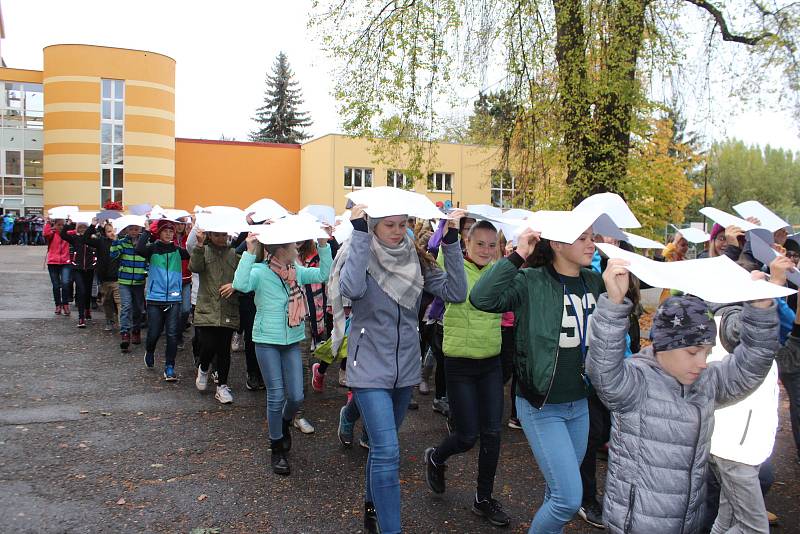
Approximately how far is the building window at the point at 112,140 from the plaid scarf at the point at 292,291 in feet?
122

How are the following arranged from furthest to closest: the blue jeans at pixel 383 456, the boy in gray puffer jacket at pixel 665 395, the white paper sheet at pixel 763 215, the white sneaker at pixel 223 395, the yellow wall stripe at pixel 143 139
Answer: the yellow wall stripe at pixel 143 139, the white sneaker at pixel 223 395, the white paper sheet at pixel 763 215, the blue jeans at pixel 383 456, the boy in gray puffer jacket at pixel 665 395

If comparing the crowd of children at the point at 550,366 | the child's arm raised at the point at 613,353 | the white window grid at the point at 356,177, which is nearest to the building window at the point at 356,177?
the white window grid at the point at 356,177

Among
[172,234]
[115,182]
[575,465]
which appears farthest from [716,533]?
[115,182]

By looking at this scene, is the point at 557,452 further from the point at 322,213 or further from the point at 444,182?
the point at 444,182

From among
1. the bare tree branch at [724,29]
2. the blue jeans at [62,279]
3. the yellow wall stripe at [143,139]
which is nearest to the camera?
the bare tree branch at [724,29]

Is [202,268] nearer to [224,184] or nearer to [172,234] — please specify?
[172,234]

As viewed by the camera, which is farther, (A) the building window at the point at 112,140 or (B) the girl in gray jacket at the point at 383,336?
(A) the building window at the point at 112,140

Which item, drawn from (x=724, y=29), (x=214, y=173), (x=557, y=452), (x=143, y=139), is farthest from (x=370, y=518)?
(x=214, y=173)

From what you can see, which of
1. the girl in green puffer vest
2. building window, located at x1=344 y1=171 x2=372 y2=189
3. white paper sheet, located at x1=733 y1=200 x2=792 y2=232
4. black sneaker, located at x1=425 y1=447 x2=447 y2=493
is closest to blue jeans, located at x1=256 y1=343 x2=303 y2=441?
black sneaker, located at x1=425 y1=447 x2=447 y2=493

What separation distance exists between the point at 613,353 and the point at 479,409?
1.83 meters

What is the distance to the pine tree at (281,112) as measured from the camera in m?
66.6

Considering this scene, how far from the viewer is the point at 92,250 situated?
11539 mm

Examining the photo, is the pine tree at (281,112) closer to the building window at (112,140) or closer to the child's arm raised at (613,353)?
the building window at (112,140)

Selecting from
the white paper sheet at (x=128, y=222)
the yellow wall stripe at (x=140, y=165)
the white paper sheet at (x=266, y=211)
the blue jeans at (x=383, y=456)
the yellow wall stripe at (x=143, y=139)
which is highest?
the yellow wall stripe at (x=143, y=139)
